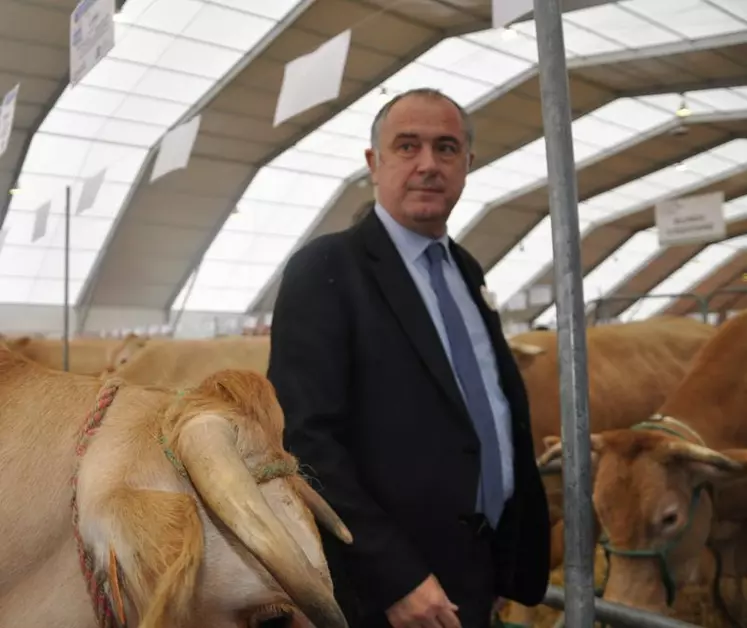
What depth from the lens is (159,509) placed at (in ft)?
2.96

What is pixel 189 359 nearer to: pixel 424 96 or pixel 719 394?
pixel 719 394

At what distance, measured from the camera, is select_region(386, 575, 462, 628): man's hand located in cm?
143

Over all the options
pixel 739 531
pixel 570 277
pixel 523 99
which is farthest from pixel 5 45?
pixel 570 277

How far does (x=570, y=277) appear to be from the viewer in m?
1.27

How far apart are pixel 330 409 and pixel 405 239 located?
45cm

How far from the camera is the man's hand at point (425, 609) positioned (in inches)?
56.2

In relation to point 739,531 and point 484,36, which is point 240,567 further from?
point 484,36

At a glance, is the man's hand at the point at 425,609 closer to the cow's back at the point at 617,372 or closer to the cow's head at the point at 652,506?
the cow's head at the point at 652,506

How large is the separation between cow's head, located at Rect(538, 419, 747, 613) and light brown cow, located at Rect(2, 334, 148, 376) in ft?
10.9

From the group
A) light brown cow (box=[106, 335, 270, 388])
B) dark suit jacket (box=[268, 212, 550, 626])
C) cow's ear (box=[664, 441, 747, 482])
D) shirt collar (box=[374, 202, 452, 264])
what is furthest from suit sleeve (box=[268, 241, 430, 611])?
light brown cow (box=[106, 335, 270, 388])

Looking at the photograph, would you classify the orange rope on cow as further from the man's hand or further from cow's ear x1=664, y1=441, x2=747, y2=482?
cow's ear x1=664, y1=441, x2=747, y2=482

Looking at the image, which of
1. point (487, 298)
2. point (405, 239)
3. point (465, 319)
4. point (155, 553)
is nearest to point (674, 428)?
point (487, 298)

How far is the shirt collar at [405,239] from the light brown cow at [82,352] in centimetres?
382

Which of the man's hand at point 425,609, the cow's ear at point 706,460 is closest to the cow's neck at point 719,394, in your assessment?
the cow's ear at point 706,460
